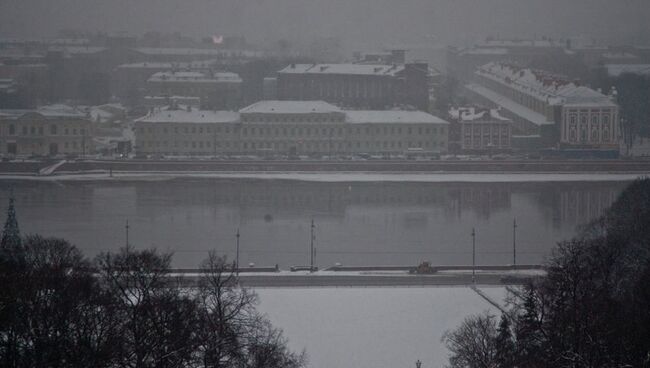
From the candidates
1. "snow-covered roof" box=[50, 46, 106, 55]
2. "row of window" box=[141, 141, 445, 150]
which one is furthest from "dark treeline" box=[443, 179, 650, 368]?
"snow-covered roof" box=[50, 46, 106, 55]

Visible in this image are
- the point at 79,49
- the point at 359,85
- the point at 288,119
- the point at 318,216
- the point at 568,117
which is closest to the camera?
the point at 318,216

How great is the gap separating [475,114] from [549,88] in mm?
2256

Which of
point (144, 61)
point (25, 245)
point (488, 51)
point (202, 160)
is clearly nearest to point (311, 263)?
point (25, 245)

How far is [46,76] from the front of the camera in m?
25.2

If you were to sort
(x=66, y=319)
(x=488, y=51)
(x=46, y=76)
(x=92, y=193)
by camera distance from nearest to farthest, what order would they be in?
(x=66, y=319), (x=92, y=193), (x=46, y=76), (x=488, y=51)

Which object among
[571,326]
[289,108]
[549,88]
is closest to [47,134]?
[289,108]

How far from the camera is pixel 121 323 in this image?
579 centimetres

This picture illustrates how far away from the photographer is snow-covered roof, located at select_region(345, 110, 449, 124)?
17984 millimetres

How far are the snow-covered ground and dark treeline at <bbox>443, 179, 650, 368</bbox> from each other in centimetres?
22

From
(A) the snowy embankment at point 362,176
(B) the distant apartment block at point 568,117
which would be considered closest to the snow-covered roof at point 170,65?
(B) the distant apartment block at point 568,117

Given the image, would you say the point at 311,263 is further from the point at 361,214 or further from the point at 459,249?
the point at 361,214

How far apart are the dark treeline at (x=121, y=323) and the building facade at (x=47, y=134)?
11.3 m

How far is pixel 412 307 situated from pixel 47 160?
9577 millimetres

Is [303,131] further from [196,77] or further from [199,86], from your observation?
[196,77]
